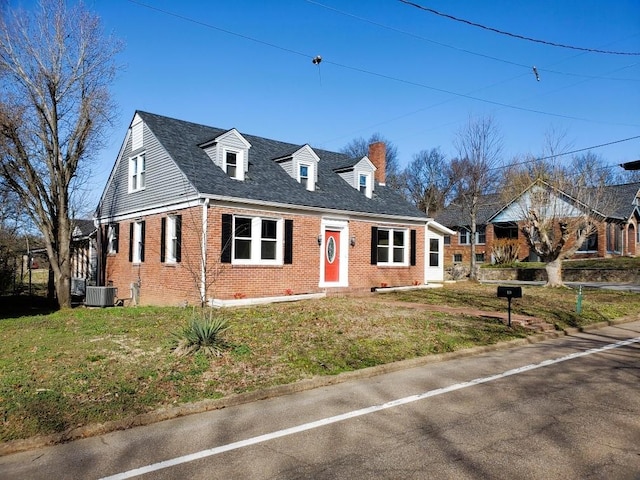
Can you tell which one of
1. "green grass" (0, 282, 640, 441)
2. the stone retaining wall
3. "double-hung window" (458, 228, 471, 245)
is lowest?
"green grass" (0, 282, 640, 441)

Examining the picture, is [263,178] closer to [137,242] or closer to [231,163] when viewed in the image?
[231,163]

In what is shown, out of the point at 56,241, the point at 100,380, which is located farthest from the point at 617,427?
the point at 56,241

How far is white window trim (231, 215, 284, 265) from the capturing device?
16.4m

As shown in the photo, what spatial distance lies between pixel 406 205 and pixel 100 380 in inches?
731

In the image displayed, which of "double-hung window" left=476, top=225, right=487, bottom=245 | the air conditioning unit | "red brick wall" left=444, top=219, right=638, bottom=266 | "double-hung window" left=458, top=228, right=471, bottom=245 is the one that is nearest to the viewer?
the air conditioning unit

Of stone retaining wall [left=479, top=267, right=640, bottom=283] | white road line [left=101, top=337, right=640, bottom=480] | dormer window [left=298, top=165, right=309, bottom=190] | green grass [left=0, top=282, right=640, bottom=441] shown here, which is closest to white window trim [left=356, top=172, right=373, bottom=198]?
dormer window [left=298, top=165, right=309, bottom=190]

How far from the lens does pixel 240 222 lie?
16.8m

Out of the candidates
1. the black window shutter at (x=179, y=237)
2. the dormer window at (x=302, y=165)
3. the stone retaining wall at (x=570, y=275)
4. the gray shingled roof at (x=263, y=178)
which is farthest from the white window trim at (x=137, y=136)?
the stone retaining wall at (x=570, y=275)

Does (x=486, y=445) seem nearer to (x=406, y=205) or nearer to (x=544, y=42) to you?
(x=544, y=42)

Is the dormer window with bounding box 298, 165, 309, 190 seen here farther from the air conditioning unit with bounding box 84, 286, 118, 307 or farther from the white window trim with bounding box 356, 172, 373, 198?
the air conditioning unit with bounding box 84, 286, 118, 307

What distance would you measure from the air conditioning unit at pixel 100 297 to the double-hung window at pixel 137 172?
13.7 feet

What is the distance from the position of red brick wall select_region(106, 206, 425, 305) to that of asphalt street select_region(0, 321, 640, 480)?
815 centimetres

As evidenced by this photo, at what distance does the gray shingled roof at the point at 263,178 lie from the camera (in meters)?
17.0

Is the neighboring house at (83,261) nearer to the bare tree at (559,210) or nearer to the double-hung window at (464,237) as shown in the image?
the bare tree at (559,210)
